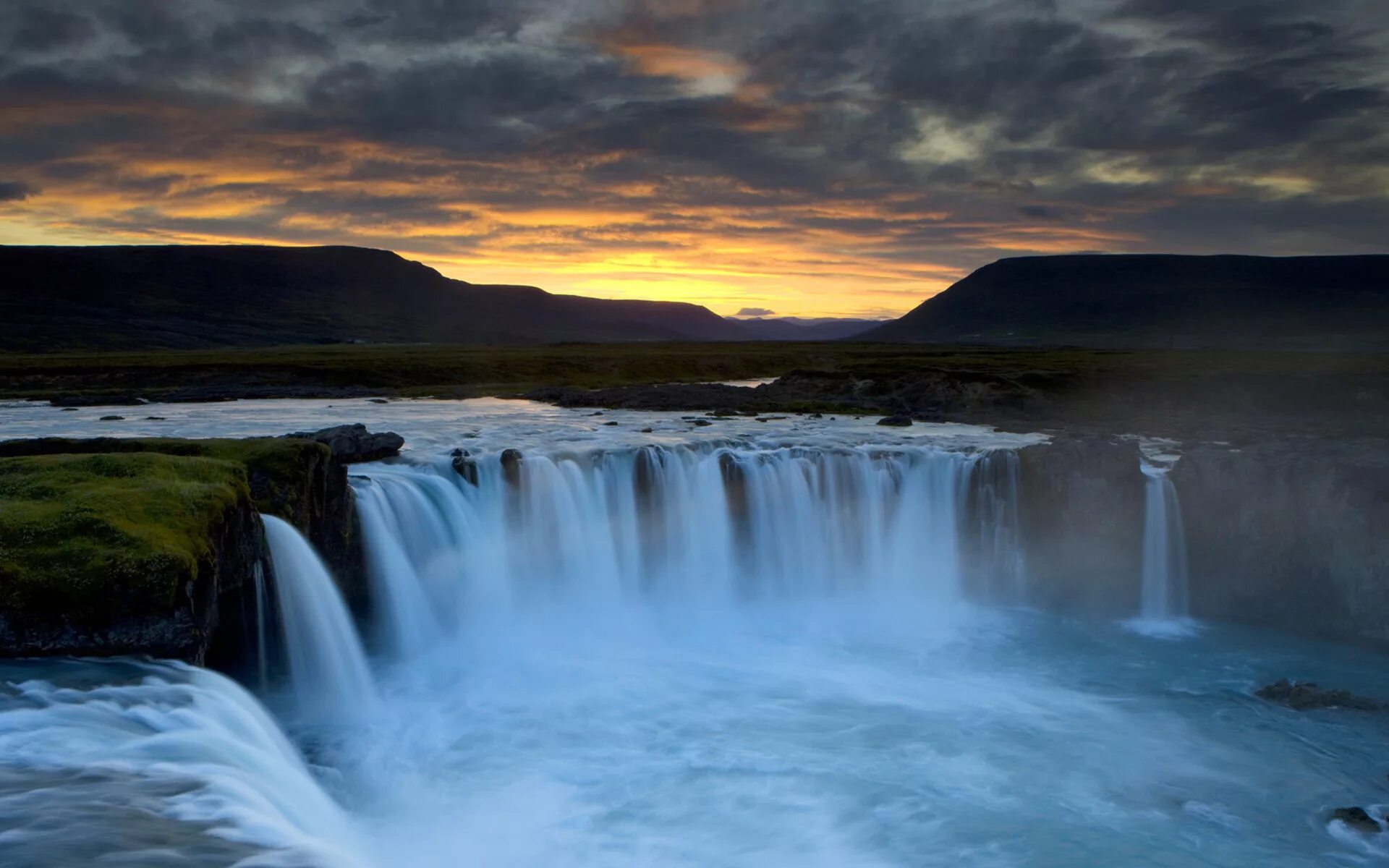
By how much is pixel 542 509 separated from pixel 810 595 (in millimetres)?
7267

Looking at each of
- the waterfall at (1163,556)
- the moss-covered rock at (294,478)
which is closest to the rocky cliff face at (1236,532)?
the waterfall at (1163,556)

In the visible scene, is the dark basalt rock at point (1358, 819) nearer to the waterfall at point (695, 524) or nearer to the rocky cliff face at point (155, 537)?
the waterfall at point (695, 524)

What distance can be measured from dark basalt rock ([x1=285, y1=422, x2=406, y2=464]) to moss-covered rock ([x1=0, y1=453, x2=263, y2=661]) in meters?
5.85

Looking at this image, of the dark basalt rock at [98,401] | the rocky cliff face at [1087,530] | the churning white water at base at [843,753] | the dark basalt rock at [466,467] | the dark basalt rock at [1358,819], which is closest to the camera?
the churning white water at base at [843,753]

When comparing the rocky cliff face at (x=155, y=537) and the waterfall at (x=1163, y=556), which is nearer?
the rocky cliff face at (x=155, y=537)

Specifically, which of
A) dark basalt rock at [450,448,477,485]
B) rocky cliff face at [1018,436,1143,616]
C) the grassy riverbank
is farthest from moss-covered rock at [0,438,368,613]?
the grassy riverbank

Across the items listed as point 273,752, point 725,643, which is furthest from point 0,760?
point 725,643

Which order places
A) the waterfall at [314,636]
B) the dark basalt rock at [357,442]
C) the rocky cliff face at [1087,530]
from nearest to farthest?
the waterfall at [314,636]
the dark basalt rock at [357,442]
the rocky cliff face at [1087,530]

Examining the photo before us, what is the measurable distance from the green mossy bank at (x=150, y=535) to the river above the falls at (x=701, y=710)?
1.57 feet

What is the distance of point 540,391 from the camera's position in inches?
1916

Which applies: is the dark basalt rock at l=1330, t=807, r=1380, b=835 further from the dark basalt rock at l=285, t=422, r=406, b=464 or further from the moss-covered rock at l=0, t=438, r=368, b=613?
the dark basalt rock at l=285, t=422, r=406, b=464

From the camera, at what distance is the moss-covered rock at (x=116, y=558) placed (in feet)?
32.8

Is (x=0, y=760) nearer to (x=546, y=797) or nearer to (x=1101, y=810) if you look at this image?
(x=546, y=797)

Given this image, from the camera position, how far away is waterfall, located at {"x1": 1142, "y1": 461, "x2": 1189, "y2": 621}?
74.3 feet
